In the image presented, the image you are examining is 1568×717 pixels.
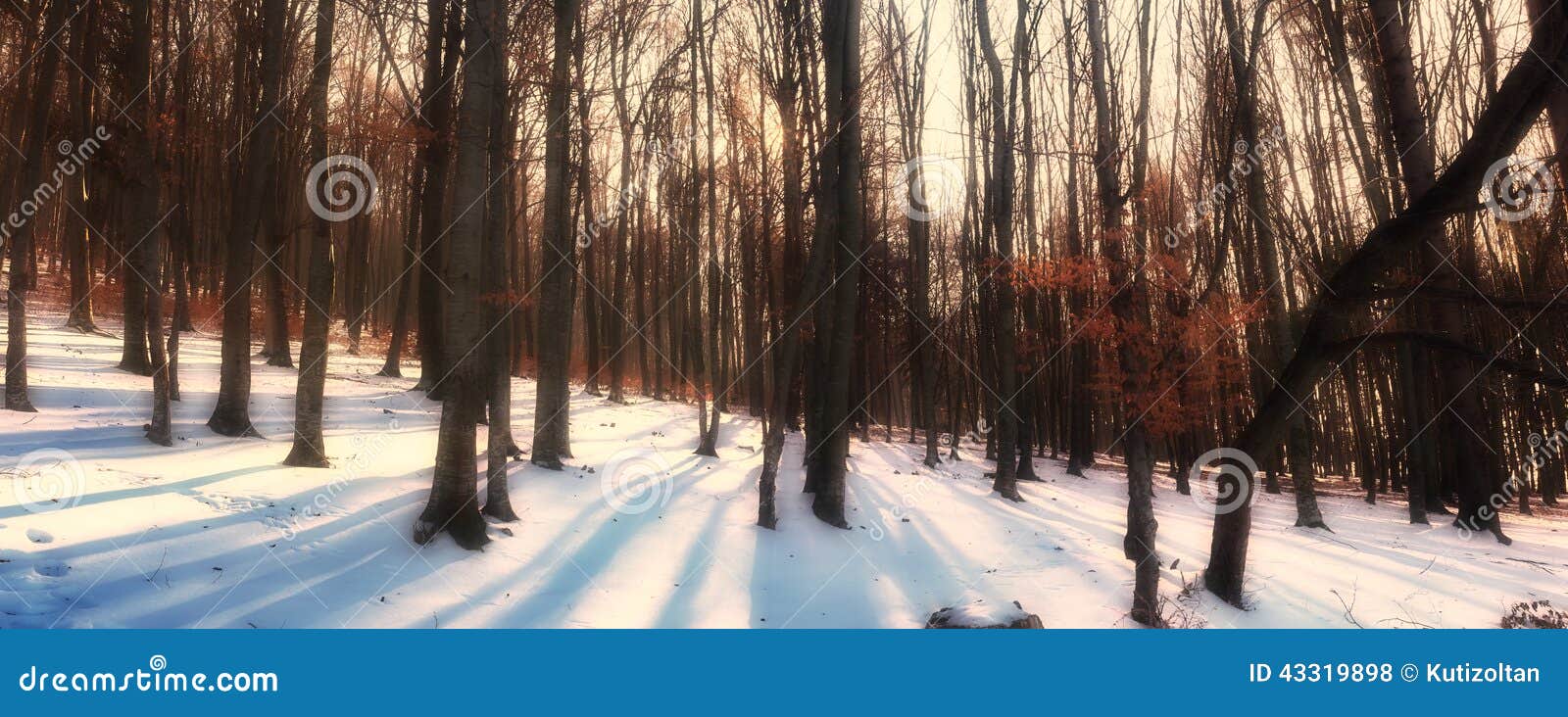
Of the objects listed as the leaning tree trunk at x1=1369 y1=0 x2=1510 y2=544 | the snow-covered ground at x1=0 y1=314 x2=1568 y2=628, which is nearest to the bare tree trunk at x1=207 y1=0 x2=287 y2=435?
the snow-covered ground at x1=0 y1=314 x2=1568 y2=628

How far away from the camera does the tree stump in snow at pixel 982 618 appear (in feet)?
17.8

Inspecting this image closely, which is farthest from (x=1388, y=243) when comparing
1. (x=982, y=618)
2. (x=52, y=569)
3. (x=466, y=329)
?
(x=52, y=569)

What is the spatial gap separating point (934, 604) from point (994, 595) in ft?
2.01

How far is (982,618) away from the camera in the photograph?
5484 millimetres

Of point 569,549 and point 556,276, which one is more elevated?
point 556,276

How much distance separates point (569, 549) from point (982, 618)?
4048 mm

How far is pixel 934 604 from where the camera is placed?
23.0 feet

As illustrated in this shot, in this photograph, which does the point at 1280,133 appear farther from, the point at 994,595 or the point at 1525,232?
the point at 994,595

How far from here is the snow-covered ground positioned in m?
4.97

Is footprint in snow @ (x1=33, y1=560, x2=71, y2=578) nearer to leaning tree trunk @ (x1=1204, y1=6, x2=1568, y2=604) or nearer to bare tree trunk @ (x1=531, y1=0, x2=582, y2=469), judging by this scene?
bare tree trunk @ (x1=531, y1=0, x2=582, y2=469)

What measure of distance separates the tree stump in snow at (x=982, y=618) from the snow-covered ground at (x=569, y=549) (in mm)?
67

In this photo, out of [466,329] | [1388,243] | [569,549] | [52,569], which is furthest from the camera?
[569,549]

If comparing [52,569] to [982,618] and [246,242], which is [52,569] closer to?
[982,618]

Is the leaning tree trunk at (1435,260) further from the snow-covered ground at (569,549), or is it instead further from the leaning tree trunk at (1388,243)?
the leaning tree trunk at (1388,243)
